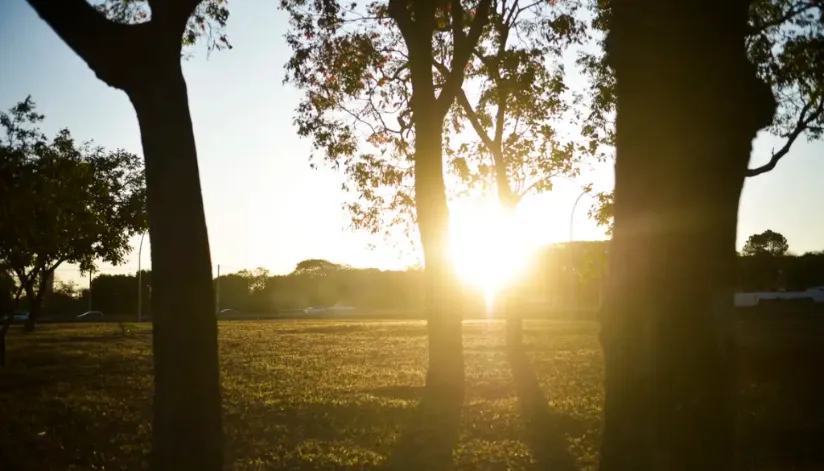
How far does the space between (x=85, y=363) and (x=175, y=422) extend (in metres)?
18.8

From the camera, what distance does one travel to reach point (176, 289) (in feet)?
19.5

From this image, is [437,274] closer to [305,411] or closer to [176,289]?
[305,411]

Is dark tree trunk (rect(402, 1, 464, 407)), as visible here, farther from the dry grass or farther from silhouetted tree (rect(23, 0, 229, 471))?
silhouetted tree (rect(23, 0, 229, 471))

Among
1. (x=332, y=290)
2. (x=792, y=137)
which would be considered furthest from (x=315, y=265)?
(x=792, y=137)

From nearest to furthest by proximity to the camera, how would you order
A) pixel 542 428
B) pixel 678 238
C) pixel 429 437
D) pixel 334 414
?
pixel 678 238, pixel 429 437, pixel 542 428, pixel 334 414

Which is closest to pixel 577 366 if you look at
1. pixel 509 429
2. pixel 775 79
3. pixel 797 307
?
pixel 775 79

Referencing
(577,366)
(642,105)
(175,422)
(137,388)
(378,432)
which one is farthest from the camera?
(577,366)

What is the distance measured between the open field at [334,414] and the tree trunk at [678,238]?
392 cm

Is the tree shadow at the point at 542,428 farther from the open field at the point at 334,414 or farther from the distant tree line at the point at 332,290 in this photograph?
the distant tree line at the point at 332,290

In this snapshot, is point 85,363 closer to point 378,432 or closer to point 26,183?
point 26,183

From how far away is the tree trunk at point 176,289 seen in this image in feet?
19.6

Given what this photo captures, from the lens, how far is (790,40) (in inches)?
699

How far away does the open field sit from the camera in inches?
343

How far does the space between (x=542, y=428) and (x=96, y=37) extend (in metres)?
7.48
